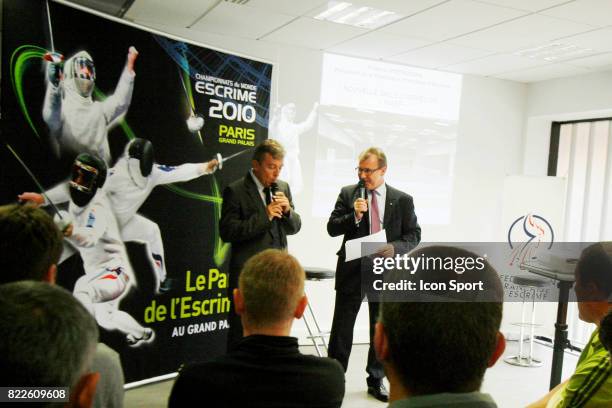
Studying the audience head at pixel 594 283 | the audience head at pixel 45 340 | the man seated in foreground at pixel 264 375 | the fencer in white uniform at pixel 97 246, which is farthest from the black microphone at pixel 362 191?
the audience head at pixel 45 340

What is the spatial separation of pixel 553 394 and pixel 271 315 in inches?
38.8

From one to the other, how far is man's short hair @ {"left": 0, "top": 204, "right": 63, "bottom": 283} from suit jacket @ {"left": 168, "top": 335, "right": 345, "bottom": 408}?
471 millimetres

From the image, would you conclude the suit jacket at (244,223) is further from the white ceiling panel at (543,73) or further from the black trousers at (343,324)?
the white ceiling panel at (543,73)

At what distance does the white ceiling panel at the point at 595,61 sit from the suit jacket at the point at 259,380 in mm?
4395

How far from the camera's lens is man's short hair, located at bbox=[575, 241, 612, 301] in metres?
1.78

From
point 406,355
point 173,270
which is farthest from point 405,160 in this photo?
point 406,355

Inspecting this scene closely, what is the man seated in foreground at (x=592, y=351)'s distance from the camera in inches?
52.7

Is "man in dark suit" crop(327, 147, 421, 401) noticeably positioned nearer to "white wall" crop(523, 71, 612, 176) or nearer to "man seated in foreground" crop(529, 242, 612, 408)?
"man seated in foreground" crop(529, 242, 612, 408)

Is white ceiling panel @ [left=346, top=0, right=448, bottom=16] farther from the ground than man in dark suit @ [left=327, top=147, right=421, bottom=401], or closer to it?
farther from the ground

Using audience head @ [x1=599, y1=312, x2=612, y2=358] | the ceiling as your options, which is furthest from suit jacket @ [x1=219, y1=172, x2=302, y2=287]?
audience head @ [x1=599, y1=312, x2=612, y2=358]

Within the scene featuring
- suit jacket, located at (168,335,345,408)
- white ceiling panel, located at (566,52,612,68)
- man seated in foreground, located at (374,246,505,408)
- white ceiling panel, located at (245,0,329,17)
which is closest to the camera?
man seated in foreground, located at (374,246,505,408)

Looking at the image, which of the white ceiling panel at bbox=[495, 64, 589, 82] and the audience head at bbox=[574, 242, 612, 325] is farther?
the white ceiling panel at bbox=[495, 64, 589, 82]

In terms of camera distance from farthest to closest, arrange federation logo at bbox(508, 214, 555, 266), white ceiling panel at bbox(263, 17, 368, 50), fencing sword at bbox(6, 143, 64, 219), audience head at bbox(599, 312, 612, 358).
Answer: federation logo at bbox(508, 214, 555, 266) < white ceiling panel at bbox(263, 17, 368, 50) < fencing sword at bbox(6, 143, 64, 219) < audience head at bbox(599, 312, 612, 358)

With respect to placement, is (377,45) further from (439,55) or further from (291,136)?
(291,136)
